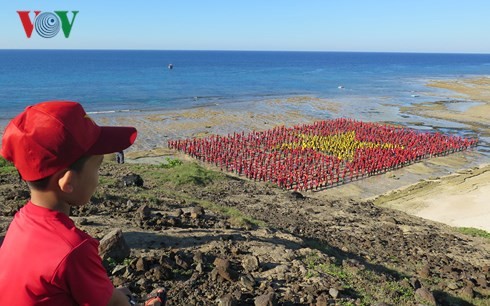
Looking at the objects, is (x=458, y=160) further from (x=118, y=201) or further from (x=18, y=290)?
(x=18, y=290)

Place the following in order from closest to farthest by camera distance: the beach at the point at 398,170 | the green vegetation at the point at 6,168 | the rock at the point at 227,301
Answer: the rock at the point at 227,301 → the green vegetation at the point at 6,168 → the beach at the point at 398,170

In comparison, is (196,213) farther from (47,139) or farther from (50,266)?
(47,139)

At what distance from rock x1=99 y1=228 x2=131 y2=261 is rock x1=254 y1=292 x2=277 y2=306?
2.26 metres

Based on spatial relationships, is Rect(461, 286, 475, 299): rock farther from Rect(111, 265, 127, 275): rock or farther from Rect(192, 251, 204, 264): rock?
Rect(111, 265, 127, 275): rock

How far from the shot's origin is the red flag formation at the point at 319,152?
2497cm

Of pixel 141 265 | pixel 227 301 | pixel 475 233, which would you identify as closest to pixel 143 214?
pixel 141 265

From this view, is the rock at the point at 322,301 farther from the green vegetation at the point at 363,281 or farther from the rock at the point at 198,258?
the rock at the point at 198,258

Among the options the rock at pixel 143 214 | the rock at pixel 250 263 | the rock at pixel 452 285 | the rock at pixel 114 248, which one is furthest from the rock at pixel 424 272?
the rock at pixel 114 248

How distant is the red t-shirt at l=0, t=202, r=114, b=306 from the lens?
2002 millimetres

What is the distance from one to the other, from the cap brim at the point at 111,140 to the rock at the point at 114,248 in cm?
466

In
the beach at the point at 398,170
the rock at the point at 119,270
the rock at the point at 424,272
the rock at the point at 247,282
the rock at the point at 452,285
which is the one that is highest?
the rock at the point at 119,270

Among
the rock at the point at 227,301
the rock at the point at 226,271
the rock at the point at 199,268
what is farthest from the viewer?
the rock at the point at 199,268

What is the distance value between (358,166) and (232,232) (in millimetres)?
19010

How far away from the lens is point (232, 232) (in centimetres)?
912
